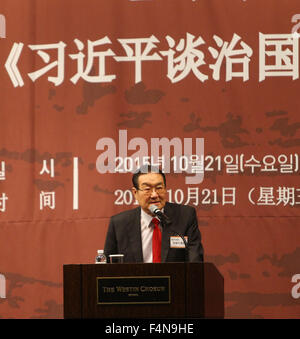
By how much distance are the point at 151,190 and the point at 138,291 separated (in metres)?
0.95

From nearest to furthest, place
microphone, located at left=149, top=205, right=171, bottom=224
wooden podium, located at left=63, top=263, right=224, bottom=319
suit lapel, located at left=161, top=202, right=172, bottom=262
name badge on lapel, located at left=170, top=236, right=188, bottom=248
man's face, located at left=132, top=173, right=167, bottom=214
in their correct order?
wooden podium, located at left=63, top=263, right=224, bottom=319
microphone, located at left=149, top=205, right=171, bottom=224
name badge on lapel, located at left=170, top=236, right=188, bottom=248
suit lapel, located at left=161, top=202, right=172, bottom=262
man's face, located at left=132, top=173, right=167, bottom=214

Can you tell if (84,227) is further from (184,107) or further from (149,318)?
(149,318)

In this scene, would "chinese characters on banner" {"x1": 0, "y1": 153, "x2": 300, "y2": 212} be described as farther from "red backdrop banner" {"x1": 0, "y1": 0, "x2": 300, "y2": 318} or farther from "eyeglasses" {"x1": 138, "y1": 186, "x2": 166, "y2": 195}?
"eyeglasses" {"x1": 138, "y1": 186, "x2": 166, "y2": 195}

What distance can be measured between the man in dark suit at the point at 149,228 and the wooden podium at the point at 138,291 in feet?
2.45

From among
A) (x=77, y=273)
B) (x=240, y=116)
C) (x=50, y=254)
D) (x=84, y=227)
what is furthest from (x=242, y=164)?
(x=77, y=273)

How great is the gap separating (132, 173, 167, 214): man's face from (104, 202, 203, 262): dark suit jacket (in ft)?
0.30

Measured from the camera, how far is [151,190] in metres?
3.46

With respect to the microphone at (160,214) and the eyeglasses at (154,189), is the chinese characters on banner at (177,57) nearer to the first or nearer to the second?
the eyeglasses at (154,189)

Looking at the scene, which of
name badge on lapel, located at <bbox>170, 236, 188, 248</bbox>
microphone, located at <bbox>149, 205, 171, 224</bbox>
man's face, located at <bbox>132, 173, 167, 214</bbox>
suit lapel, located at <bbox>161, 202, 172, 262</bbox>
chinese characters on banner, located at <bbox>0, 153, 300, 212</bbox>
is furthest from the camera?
chinese characters on banner, located at <bbox>0, 153, 300, 212</bbox>

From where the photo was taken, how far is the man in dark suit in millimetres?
3373

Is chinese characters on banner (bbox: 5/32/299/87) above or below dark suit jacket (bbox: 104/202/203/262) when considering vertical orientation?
above

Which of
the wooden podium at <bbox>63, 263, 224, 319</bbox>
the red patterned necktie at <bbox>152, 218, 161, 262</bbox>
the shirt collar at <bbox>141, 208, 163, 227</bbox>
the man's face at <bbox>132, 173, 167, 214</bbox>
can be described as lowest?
the wooden podium at <bbox>63, 263, 224, 319</bbox>

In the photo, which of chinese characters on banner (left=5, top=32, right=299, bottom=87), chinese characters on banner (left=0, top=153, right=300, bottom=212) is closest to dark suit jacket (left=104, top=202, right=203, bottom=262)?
chinese characters on banner (left=0, top=153, right=300, bottom=212)

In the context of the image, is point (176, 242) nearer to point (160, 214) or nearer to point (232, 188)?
point (160, 214)
